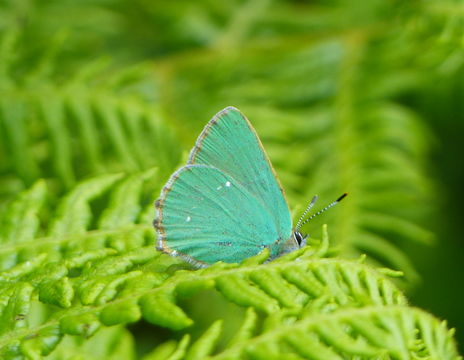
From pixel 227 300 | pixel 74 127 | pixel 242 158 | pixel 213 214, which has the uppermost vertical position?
pixel 74 127

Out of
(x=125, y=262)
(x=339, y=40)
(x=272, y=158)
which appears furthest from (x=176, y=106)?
(x=125, y=262)

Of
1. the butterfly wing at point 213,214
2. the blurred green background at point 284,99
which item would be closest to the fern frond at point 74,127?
Answer: the blurred green background at point 284,99

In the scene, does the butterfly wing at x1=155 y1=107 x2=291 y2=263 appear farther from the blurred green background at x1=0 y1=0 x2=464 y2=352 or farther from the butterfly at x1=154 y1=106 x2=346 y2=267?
the blurred green background at x1=0 y1=0 x2=464 y2=352

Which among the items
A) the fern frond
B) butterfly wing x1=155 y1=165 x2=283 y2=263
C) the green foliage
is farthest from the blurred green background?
the green foliage

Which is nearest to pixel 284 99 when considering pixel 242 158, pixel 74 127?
pixel 74 127

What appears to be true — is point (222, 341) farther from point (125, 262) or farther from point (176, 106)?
point (125, 262)

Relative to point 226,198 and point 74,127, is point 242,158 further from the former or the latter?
point 74,127
